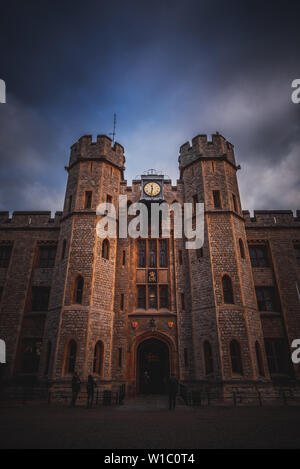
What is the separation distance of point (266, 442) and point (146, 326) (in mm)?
11902

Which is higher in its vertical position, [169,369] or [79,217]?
[79,217]

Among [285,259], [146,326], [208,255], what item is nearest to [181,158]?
[208,255]

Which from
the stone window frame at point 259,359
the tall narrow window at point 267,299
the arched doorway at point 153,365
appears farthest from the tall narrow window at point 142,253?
the stone window frame at point 259,359

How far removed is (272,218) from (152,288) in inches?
420

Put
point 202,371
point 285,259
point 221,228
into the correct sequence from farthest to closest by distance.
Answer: point 285,259, point 221,228, point 202,371

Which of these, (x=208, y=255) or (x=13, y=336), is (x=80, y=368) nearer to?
(x=13, y=336)

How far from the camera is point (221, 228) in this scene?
1741 centimetres

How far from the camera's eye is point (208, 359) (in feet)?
49.5

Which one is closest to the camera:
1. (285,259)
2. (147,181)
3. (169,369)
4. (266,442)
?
(266,442)

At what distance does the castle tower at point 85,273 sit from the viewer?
14.5 meters

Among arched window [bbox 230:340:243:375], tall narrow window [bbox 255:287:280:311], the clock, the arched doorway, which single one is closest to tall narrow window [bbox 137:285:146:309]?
the arched doorway

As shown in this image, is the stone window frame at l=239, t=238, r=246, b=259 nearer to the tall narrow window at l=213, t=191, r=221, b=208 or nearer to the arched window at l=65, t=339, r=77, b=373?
the tall narrow window at l=213, t=191, r=221, b=208

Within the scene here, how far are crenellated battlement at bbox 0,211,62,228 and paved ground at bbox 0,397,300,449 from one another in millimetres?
13667

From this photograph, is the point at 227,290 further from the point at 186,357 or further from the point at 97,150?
the point at 97,150
